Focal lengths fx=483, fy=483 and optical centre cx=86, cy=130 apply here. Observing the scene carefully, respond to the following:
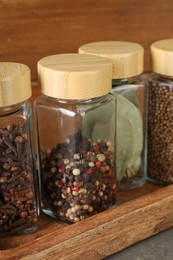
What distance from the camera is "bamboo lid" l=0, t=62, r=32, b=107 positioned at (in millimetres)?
567

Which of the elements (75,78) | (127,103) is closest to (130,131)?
(127,103)

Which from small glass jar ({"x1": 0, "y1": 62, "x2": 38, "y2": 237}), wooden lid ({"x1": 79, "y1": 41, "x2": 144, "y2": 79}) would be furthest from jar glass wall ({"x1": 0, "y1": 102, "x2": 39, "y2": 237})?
wooden lid ({"x1": 79, "y1": 41, "x2": 144, "y2": 79})

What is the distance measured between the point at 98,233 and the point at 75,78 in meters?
0.20

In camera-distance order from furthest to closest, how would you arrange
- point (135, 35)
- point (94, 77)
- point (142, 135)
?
1. point (135, 35)
2. point (142, 135)
3. point (94, 77)

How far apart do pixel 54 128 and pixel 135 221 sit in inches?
6.5

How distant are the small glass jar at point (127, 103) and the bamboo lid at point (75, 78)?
0.06m

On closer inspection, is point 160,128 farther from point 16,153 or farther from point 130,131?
point 16,153

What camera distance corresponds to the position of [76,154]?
637 mm

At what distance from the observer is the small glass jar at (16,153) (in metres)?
0.58

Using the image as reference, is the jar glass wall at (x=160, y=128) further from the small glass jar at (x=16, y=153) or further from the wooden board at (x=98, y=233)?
the small glass jar at (x=16, y=153)

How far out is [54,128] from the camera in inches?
25.7

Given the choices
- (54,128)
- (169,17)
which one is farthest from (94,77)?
(169,17)

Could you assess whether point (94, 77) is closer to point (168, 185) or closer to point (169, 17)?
point (168, 185)

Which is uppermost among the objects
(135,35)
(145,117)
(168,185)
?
(135,35)
